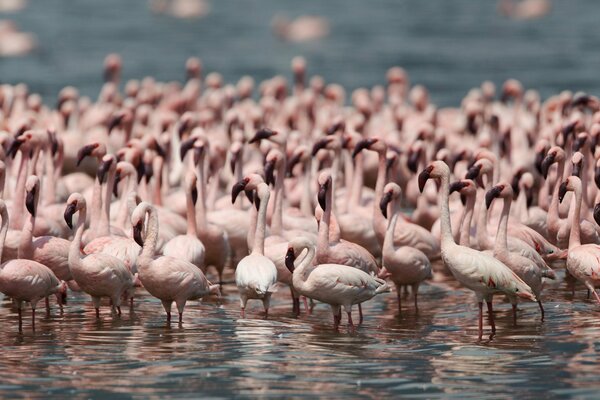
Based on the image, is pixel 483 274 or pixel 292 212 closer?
pixel 483 274

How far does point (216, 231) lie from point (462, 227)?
2731 mm

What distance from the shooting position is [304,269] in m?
12.2

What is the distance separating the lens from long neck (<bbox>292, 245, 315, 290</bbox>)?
12.2 m

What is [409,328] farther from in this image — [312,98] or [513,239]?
[312,98]

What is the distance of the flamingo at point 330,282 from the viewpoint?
39.7 feet

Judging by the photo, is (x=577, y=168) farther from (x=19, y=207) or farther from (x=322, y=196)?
(x=19, y=207)

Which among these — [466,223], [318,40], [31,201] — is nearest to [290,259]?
[466,223]

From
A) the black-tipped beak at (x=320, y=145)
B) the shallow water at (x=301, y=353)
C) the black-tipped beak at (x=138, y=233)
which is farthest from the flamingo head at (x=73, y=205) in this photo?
the black-tipped beak at (x=320, y=145)

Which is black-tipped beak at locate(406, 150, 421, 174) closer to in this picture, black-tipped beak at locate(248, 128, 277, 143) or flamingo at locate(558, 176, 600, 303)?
black-tipped beak at locate(248, 128, 277, 143)

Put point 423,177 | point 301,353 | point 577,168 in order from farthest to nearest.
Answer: point 577,168, point 423,177, point 301,353

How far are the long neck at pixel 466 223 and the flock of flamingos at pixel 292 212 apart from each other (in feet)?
0.06

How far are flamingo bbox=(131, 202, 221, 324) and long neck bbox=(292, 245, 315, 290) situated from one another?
0.93m

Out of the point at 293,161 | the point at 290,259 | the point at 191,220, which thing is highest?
the point at 293,161

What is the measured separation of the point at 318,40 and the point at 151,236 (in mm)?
35748
